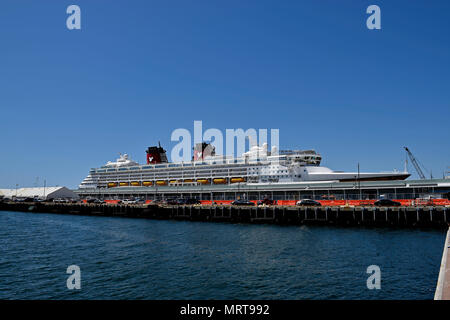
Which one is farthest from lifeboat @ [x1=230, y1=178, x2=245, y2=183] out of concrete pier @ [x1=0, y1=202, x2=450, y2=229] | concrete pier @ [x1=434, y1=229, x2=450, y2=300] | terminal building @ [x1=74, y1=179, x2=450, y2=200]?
concrete pier @ [x1=434, y1=229, x2=450, y2=300]

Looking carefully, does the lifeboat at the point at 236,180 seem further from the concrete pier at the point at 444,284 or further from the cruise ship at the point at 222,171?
the concrete pier at the point at 444,284

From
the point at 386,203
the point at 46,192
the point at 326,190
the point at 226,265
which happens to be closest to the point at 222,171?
the point at 326,190

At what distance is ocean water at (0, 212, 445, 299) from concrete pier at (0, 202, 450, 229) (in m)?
5.40

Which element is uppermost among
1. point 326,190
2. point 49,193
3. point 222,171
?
point 222,171

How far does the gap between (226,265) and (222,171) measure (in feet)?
226

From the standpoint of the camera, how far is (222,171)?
313 feet

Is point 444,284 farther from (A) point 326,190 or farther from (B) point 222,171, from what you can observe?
(B) point 222,171

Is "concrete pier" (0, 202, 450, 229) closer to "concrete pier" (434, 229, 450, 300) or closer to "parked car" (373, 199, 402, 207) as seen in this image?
"parked car" (373, 199, 402, 207)

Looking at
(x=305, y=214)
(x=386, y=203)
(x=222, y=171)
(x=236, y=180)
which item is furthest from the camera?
(x=222, y=171)

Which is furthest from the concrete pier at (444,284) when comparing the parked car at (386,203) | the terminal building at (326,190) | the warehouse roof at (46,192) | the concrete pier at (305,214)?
the warehouse roof at (46,192)

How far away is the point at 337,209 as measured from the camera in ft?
171

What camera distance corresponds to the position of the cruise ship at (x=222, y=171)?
76.1 m

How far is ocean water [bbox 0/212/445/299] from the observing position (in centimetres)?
2042
